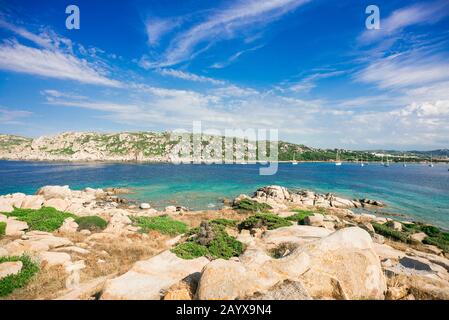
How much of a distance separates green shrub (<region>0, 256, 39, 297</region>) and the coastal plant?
5622mm

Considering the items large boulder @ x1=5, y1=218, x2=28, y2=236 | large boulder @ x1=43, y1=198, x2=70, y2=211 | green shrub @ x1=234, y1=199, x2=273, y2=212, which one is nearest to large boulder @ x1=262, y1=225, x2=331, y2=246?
green shrub @ x1=234, y1=199, x2=273, y2=212

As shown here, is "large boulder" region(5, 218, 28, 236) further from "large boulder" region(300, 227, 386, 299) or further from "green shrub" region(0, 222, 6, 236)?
"large boulder" region(300, 227, 386, 299)

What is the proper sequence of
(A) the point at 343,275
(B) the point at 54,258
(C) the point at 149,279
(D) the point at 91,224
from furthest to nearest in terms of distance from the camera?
(D) the point at 91,224 → (B) the point at 54,258 → (C) the point at 149,279 → (A) the point at 343,275

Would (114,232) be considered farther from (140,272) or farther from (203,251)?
(140,272)

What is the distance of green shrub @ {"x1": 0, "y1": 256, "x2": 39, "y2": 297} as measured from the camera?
912 cm

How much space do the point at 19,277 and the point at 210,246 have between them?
8317mm

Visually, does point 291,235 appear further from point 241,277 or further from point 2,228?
point 2,228

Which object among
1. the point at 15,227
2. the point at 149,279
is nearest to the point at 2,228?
the point at 15,227

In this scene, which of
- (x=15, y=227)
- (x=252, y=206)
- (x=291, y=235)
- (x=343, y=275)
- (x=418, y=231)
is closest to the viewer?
(x=343, y=275)

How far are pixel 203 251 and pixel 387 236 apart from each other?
19411 mm

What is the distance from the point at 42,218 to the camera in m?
20.3

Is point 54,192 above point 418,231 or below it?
above
